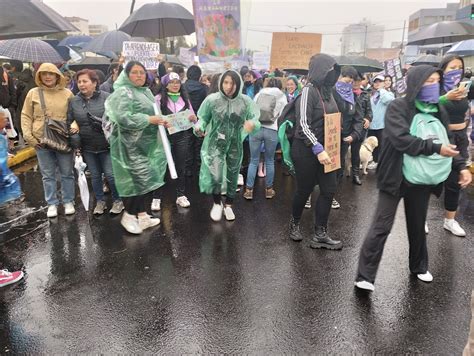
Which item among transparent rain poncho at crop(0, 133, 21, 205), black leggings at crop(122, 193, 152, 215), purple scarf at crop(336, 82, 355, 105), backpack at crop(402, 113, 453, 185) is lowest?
black leggings at crop(122, 193, 152, 215)

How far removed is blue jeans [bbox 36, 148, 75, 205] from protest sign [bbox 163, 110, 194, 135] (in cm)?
148

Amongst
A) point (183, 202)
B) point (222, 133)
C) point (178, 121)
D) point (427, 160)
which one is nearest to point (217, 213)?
point (183, 202)

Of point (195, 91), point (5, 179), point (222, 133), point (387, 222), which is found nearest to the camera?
→ point (387, 222)

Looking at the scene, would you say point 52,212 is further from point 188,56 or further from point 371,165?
point 371,165

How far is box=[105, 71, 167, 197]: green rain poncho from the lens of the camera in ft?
13.8

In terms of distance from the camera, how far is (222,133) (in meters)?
4.67

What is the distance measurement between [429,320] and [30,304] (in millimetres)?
3196

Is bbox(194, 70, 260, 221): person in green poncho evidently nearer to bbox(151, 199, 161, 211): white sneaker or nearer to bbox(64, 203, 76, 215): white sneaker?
bbox(151, 199, 161, 211): white sneaker

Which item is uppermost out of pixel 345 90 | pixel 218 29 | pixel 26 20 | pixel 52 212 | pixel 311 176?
pixel 218 29

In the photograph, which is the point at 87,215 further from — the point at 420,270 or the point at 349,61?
the point at 349,61

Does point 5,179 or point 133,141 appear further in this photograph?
point 133,141

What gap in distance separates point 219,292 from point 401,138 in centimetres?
196

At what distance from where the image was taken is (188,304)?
10.3 feet

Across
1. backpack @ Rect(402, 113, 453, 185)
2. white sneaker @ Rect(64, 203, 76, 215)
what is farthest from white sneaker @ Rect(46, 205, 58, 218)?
backpack @ Rect(402, 113, 453, 185)
